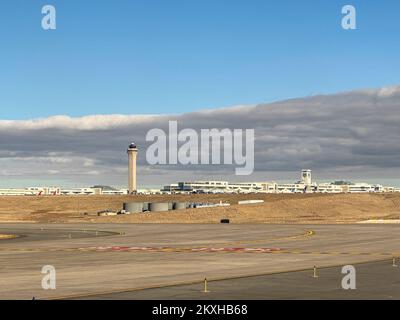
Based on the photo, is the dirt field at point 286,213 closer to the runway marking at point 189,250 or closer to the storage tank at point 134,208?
the storage tank at point 134,208

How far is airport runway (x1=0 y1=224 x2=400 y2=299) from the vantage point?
100.0 ft

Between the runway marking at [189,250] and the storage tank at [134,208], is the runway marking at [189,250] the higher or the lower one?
the lower one

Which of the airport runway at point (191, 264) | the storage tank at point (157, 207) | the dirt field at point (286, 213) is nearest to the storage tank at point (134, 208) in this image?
the storage tank at point (157, 207)

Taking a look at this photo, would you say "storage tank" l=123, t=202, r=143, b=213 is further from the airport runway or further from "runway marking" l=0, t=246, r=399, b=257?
"runway marking" l=0, t=246, r=399, b=257

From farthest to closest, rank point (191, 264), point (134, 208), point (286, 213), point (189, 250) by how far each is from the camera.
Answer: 1. point (134, 208)
2. point (286, 213)
3. point (189, 250)
4. point (191, 264)

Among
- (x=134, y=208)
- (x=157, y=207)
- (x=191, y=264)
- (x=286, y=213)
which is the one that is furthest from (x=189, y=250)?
(x=134, y=208)

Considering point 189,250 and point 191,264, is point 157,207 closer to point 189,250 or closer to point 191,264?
point 189,250

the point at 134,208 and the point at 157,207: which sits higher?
the point at 157,207

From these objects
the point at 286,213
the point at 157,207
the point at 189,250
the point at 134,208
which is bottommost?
the point at 189,250

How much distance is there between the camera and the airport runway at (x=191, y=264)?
30.5m

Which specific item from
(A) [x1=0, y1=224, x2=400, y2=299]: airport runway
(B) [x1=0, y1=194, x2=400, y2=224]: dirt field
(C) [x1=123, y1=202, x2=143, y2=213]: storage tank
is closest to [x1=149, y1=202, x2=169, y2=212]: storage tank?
(C) [x1=123, y1=202, x2=143, y2=213]: storage tank

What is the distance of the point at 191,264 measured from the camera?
44.4 meters
